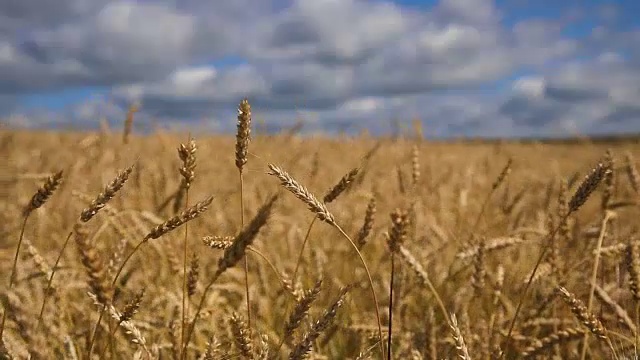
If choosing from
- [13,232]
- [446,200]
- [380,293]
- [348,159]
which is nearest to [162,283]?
[380,293]

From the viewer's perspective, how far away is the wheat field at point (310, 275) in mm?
1278

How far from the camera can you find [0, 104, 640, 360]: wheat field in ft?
4.19

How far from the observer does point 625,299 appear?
252 cm

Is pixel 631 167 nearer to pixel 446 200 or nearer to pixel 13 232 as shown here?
pixel 446 200

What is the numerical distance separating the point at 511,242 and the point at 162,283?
63.2 inches

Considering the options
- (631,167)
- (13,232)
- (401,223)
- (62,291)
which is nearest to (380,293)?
(631,167)

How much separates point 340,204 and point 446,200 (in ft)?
3.78

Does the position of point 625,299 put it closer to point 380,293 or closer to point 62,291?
point 380,293

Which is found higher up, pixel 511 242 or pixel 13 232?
pixel 511 242

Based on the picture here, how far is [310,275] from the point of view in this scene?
2.79 meters

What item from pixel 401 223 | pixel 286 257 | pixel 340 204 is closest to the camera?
pixel 401 223

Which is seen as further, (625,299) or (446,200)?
(446,200)

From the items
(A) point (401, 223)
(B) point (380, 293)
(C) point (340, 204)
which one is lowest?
(B) point (380, 293)

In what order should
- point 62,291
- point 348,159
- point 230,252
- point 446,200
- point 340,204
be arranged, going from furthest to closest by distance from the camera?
point 348,159 < point 446,200 < point 340,204 < point 62,291 < point 230,252
